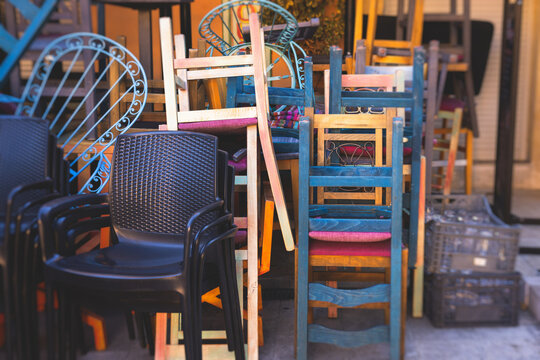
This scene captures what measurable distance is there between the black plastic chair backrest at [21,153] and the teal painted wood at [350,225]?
3.51ft

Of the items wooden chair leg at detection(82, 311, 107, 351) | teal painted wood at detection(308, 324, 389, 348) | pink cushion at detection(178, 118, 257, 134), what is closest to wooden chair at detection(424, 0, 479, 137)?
pink cushion at detection(178, 118, 257, 134)

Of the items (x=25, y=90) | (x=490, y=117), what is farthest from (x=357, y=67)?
(x=490, y=117)

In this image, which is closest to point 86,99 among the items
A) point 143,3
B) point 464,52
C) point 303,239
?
point 143,3

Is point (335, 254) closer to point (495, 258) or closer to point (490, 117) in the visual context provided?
point (495, 258)

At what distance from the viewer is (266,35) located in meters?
3.44

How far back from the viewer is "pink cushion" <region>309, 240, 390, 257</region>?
202 cm

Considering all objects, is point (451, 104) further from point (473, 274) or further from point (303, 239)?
point (303, 239)

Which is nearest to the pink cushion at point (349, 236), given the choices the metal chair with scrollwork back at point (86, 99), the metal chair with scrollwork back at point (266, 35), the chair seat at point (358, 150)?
the chair seat at point (358, 150)

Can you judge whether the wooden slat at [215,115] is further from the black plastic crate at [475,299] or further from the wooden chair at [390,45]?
the wooden chair at [390,45]

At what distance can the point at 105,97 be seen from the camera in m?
2.20

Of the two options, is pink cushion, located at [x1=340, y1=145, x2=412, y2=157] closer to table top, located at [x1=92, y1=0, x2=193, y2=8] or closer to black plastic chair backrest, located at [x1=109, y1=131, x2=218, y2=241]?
black plastic chair backrest, located at [x1=109, y1=131, x2=218, y2=241]

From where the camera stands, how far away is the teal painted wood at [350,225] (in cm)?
202

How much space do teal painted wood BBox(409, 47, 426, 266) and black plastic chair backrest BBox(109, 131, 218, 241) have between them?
1.05 m

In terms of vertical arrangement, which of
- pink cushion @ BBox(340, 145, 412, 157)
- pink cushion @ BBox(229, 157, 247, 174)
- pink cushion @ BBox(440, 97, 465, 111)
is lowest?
pink cushion @ BBox(229, 157, 247, 174)
